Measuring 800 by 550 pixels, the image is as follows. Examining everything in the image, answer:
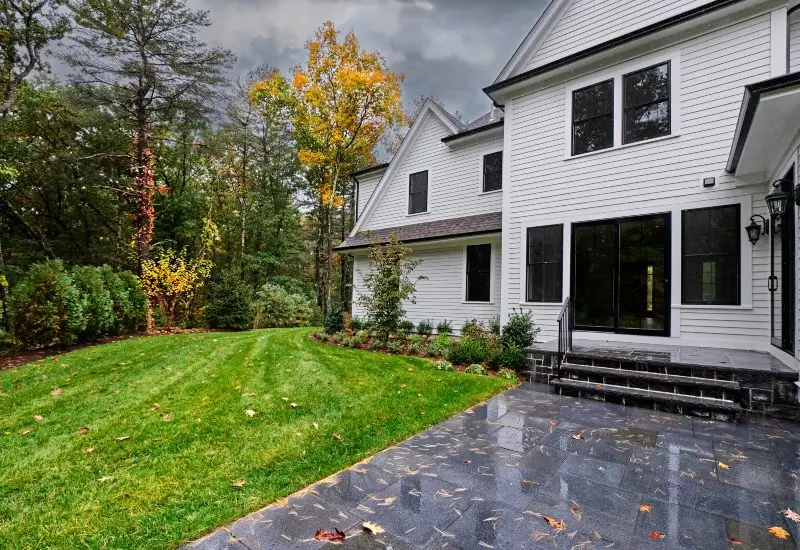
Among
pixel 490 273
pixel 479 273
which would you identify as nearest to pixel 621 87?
pixel 490 273

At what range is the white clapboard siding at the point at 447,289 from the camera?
9.57 meters

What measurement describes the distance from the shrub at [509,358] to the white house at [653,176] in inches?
56.2

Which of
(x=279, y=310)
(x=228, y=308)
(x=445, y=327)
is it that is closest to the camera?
(x=445, y=327)

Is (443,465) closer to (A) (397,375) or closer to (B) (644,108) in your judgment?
(A) (397,375)

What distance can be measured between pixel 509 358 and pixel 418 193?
663 cm

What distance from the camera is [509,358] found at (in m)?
6.52

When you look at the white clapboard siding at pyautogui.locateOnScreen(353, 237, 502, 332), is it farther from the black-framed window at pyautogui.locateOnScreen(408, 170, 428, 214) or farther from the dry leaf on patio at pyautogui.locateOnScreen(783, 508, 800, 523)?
the dry leaf on patio at pyautogui.locateOnScreen(783, 508, 800, 523)

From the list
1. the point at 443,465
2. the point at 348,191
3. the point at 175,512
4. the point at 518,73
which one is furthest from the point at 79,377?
the point at 348,191

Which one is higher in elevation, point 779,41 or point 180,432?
point 779,41

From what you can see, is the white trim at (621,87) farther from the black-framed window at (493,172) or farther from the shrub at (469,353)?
the shrub at (469,353)

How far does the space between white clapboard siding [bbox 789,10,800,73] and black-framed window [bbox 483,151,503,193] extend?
5.35m

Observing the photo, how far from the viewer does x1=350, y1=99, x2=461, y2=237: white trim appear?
441 inches

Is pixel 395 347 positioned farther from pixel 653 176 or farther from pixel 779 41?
pixel 779 41

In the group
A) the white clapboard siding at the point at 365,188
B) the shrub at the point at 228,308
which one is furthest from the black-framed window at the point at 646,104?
the shrub at the point at 228,308
